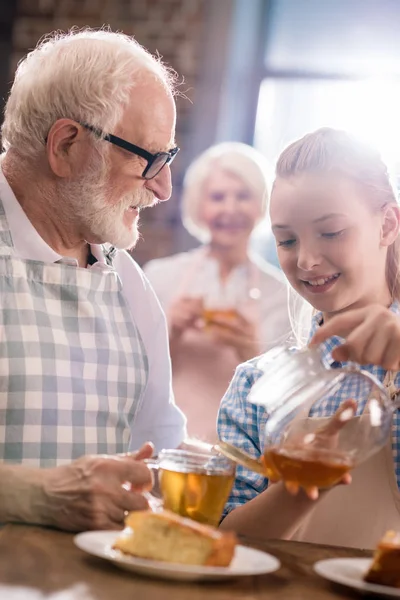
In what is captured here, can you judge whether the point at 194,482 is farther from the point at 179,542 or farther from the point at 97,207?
the point at 97,207

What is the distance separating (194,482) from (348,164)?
0.79 meters

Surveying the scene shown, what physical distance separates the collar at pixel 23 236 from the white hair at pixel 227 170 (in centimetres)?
185

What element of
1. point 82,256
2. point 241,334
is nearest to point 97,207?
point 82,256

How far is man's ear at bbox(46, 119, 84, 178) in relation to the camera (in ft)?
5.85

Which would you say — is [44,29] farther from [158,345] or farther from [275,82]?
[158,345]

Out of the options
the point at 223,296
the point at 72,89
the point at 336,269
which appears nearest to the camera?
the point at 336,269

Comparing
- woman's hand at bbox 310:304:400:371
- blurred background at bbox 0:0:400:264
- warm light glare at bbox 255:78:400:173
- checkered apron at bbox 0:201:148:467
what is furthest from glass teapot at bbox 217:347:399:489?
blurred background at bbox 0:0:400:264

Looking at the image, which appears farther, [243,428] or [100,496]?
[243,428]

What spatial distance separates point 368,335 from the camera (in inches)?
47.8

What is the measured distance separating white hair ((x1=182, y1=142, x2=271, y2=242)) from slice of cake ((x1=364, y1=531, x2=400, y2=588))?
2657 millimetres

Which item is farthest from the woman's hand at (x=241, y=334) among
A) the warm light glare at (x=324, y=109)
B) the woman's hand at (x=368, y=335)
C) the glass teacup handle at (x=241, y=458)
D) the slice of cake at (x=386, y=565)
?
the slice of cake at (x=386, y=565)

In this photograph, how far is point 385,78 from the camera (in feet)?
13.8

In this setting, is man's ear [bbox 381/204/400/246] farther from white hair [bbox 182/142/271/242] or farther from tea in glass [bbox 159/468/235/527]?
white hair [bbox 182/142/271/242]

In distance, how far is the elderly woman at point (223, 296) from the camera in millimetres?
3490
